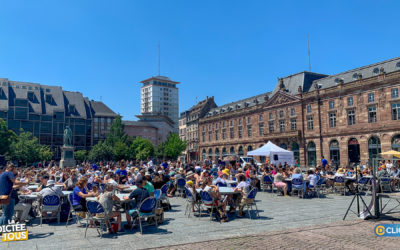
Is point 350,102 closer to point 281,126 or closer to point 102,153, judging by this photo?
point 281,126

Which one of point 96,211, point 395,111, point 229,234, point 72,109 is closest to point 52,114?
point 72,109

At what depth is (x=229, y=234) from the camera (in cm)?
793

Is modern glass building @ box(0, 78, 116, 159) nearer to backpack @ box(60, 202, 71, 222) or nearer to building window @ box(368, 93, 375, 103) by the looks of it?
building window @ box(368, 93, 375, 103)

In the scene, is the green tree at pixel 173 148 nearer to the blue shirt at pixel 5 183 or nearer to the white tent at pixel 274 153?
the white tent at pixel 274 153

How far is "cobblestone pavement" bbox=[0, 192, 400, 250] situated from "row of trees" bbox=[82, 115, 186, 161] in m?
60.2

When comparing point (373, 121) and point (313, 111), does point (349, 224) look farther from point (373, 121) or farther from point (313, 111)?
point (313, 111)

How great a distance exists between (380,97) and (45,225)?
133 feet

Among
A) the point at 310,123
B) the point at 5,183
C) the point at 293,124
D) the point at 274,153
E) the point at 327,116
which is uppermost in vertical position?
the point at 327,116

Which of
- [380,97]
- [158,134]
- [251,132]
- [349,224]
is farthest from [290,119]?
[158,134]

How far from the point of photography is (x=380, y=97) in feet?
125

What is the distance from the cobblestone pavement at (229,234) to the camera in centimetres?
700

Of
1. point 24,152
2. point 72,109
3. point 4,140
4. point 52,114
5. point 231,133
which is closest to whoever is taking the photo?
point 4,140

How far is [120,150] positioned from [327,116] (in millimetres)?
44666

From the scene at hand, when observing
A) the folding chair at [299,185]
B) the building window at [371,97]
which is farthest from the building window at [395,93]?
the folding chair at [299,185]
